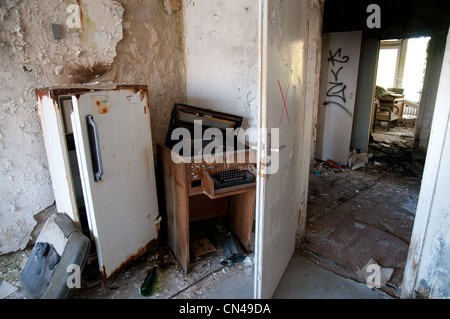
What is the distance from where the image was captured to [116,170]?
1.79 m

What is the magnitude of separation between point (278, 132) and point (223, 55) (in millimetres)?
1250

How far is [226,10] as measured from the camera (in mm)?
2305

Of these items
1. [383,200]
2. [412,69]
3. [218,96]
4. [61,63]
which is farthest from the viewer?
[412,69]

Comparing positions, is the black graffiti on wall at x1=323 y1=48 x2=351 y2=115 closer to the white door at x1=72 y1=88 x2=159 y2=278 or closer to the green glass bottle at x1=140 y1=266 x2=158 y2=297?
the white door at x1=72 y1=88 x2=159 y2=278

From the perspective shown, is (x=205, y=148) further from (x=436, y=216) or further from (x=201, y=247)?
(x=436, y=216)

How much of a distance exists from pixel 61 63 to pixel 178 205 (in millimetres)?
1384

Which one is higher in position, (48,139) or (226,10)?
(226,10)

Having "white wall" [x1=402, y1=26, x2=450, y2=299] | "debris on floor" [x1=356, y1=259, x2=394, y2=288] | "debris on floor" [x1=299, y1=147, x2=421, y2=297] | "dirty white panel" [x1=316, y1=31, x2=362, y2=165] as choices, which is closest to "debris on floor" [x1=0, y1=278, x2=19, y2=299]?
"debris on floor" [x1=299, y1=147, x2=421, y2=297]

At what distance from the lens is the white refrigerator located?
1.61m

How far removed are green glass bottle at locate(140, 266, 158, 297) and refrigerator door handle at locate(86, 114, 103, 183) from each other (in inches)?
31.3
